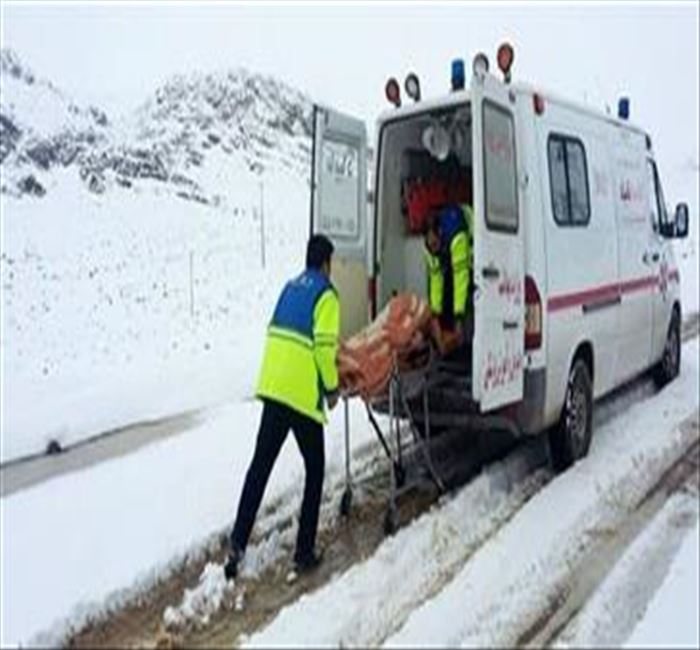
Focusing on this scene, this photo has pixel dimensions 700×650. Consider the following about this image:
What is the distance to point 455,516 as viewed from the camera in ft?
22.3

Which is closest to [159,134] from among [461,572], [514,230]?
[514,230]

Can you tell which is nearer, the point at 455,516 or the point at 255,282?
the point at 455,516

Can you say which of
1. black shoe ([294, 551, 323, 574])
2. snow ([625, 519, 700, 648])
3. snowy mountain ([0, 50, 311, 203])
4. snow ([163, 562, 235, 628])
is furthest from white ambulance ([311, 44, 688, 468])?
snowy mountain ([0, 50, 311, 203])

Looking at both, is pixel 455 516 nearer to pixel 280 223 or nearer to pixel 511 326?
pixel 511 326

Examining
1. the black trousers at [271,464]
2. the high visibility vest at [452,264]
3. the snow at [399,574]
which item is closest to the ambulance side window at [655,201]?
the high visibility vest at [452,264]

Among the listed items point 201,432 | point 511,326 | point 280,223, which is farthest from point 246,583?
point 280,223

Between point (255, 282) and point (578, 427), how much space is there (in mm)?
14625

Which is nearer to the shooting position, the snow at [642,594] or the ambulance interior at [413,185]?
the snow at [642,594]

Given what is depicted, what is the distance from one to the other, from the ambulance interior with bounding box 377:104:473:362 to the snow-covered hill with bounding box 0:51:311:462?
12.0 feet

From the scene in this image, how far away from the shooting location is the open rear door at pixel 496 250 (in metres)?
6.49

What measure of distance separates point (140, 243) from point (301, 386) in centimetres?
2205

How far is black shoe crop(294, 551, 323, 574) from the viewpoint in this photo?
19.8ft

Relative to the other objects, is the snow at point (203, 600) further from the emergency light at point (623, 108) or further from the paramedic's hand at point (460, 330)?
the emergency light at point (623, 108)

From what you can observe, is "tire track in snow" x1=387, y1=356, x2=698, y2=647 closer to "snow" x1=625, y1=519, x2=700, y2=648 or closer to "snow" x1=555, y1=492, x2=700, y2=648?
"snow" x1=555, y1=492, x2=700, y2=648
